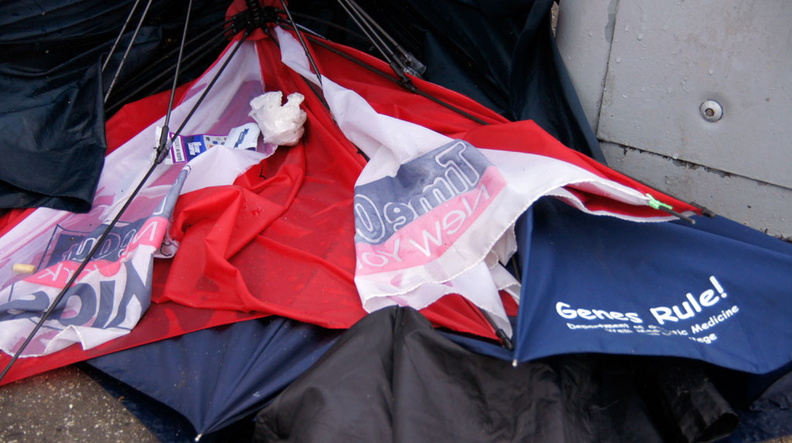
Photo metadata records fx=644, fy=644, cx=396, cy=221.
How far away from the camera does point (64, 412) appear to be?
126cm

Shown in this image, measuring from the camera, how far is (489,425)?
1.04m

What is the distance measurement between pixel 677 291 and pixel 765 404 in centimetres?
23

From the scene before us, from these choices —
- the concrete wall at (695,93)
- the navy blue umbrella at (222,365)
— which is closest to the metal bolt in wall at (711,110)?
the concrete wall at (695,93)

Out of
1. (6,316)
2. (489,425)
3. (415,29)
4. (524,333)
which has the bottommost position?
(6,316)

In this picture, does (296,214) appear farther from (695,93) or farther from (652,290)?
(695,93)

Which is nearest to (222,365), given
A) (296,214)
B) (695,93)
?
(296,214)

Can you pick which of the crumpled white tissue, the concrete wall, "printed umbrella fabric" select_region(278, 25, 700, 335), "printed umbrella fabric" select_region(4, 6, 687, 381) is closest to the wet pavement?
"printed umbrella fabric" select_region(4, 6, 687, 381)

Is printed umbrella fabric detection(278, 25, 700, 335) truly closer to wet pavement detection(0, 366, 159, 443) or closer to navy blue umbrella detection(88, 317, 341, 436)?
navy blue umbrella detection(88, 317, 341, 436)

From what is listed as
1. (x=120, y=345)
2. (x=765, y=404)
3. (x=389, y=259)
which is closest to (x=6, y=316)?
(x=120, y=345)

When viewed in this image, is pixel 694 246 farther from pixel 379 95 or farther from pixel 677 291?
pixel 379 95

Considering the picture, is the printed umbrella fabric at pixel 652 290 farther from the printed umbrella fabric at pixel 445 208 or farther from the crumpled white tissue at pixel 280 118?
the crumpled white tissue at pixel 280 118

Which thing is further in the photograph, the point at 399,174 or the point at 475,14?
the point at 475,14

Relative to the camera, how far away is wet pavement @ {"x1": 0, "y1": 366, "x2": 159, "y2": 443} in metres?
1.22

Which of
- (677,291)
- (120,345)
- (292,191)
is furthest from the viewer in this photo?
(292,191)
